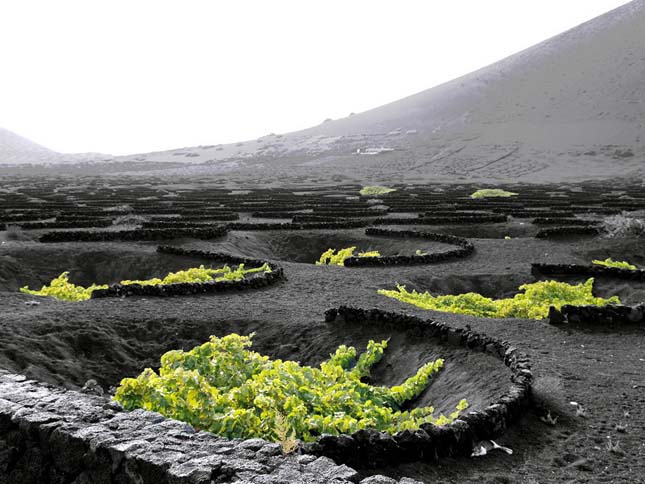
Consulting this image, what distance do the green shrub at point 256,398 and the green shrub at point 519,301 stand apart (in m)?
4.98

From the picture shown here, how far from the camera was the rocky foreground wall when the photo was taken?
3.86m

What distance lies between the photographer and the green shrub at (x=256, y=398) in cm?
537

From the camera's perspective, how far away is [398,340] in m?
9.73

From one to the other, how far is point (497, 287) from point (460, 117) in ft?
347

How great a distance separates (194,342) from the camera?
10445 mm

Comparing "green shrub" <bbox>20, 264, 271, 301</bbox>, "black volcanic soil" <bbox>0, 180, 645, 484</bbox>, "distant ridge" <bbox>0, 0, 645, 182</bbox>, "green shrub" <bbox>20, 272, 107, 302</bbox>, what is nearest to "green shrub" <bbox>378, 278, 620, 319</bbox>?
"black volcanic soil" <bbox>0, 180, 645, 484</bbox>

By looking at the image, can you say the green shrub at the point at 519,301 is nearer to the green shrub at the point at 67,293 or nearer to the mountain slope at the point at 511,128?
the green shrub at the point at 67,293

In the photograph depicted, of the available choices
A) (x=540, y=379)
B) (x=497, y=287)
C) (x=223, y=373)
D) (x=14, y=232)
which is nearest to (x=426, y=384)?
(x=540, y=379)

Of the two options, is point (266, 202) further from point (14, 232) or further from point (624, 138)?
point (624, 138)

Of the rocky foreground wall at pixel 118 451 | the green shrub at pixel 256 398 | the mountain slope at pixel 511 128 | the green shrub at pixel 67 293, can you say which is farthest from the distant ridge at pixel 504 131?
the rocky foreground wall at pixel 118 451

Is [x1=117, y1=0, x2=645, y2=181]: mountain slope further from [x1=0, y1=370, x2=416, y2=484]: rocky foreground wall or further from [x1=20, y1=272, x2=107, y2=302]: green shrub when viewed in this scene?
[x1=0, y1=370, x2=416, y2=484]: rocky foreground wall

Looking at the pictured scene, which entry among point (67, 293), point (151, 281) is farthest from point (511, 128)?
point (67, 293)

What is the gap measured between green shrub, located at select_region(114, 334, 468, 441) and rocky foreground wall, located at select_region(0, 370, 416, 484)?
64cm

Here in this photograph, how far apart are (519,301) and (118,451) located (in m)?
9.16
